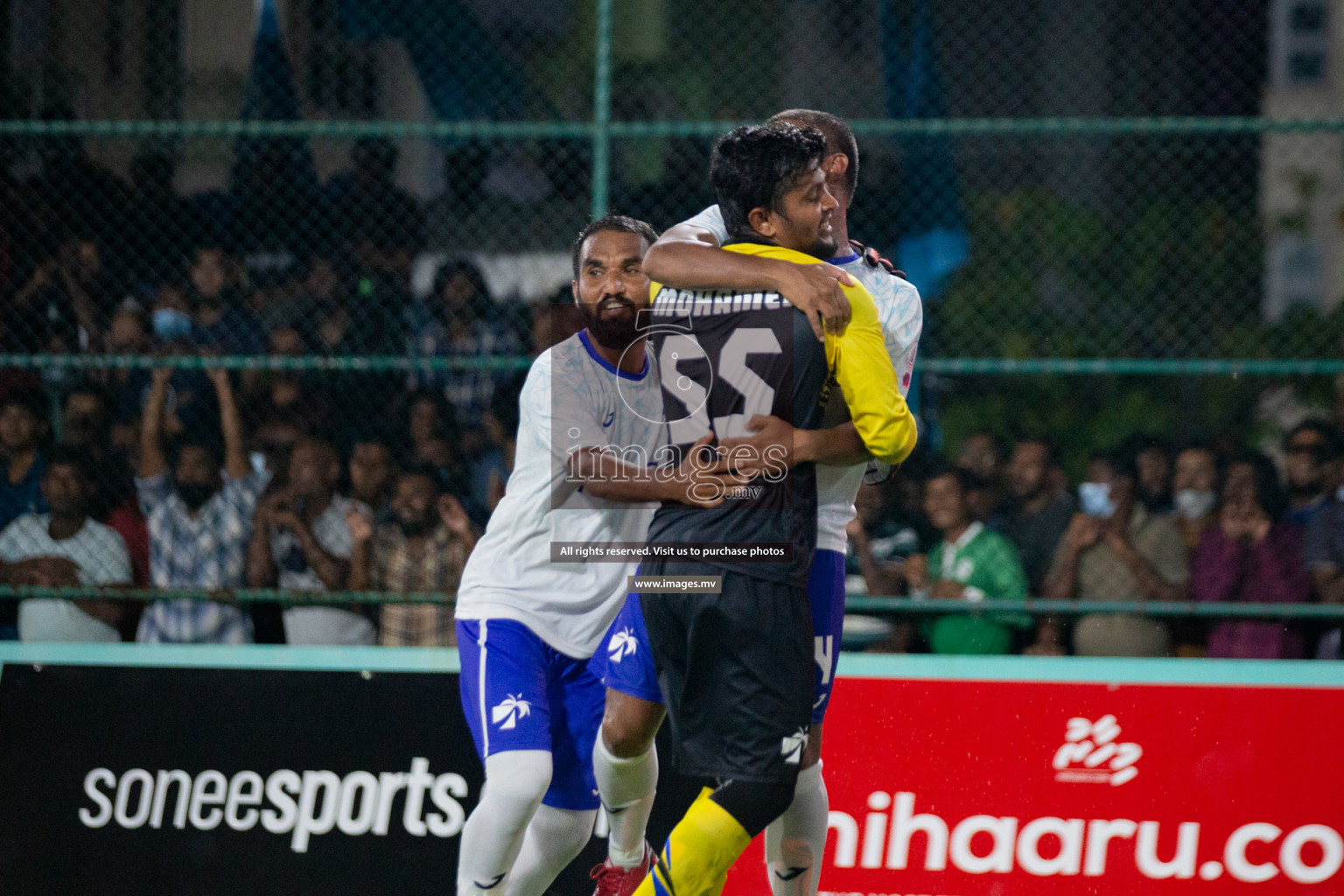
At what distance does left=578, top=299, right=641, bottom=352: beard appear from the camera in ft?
11.3

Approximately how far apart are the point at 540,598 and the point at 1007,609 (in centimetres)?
208

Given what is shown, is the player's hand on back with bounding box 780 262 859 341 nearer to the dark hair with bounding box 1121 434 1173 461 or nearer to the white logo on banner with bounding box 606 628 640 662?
the white logo on banner with bounding box 606 628 640 662

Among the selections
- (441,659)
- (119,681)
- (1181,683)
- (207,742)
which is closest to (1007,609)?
(1181,683)

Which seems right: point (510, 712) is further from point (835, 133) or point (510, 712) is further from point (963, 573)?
point (963, 573)

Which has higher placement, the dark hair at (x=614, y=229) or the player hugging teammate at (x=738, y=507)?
the dark hair at (x=614, y=229)

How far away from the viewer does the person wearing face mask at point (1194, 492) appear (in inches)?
207

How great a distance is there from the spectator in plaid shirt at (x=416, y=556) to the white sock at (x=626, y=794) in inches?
62.0

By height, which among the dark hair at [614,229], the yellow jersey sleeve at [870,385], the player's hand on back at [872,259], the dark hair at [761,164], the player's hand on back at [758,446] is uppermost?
the dark hair at [761,164]

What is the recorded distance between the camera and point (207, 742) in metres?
4.33

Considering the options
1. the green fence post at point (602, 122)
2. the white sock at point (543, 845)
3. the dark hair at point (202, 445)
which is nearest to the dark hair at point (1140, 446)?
the green fence post at point (602, 122)

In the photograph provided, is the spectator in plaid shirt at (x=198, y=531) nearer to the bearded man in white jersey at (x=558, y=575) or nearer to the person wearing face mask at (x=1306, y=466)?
the bearded man in white jersey at (x=558, y=575)

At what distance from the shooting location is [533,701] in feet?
10.9

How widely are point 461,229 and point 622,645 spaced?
18.1 ft

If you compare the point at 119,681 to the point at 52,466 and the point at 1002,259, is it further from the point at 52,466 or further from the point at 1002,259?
the point at 1002,259
